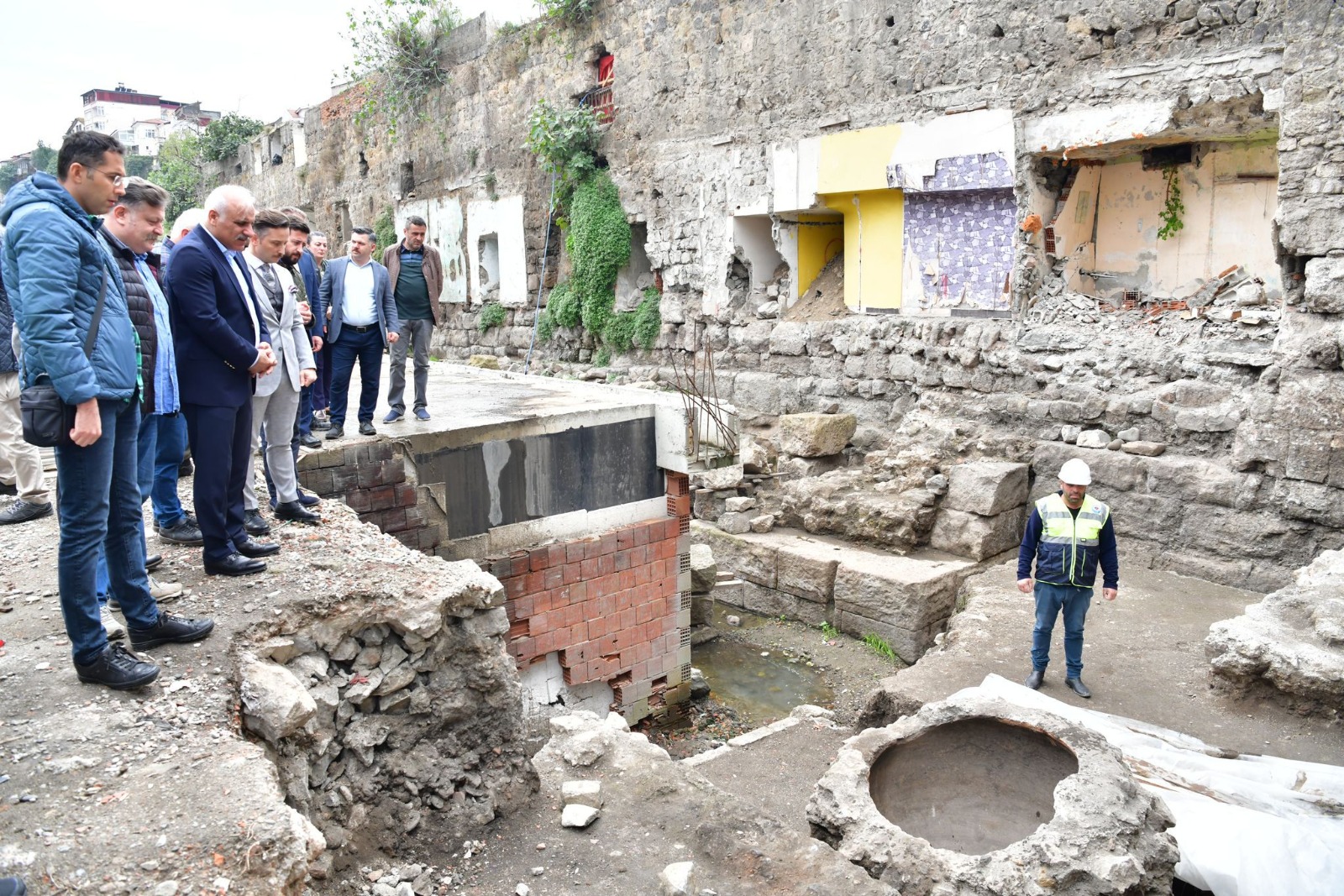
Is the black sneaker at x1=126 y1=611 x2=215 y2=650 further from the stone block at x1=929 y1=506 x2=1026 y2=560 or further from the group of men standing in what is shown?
the stone block at x1=929 y1=506 x2=1026 y2=560

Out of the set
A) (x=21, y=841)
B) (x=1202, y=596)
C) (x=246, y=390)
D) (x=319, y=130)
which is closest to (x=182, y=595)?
(x=246, y=390)

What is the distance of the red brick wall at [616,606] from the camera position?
634 centimetres

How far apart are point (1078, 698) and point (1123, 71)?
5.75 m

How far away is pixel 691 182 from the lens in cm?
1247

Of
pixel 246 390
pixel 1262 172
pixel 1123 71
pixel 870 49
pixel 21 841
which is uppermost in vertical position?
pixel 870 49

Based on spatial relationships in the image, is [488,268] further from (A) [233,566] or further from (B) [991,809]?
(B) [991,809]

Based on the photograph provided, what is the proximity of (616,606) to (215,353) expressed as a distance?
354 cm

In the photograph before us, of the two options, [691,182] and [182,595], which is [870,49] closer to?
[691,182]

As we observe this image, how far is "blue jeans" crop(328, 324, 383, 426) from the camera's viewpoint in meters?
6.04

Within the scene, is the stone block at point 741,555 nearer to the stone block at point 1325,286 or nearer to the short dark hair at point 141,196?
the stone block at point 1325,286

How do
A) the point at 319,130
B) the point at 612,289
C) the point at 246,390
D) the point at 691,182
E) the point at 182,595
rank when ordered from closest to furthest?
the point at 182,595 < the point at 246,390 < the point at 691,182 < the point at 612,289 < the point at 319,130

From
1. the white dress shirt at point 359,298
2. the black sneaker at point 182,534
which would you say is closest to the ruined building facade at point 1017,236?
the white dress shirt at point 359,298

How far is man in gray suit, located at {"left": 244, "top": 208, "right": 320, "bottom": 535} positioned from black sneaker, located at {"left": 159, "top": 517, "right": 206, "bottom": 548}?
23cm

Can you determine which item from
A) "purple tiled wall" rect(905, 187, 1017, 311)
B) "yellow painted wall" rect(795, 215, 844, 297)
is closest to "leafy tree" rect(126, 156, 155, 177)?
"yellow painted wall" rect(795, 215, 844, 297)
